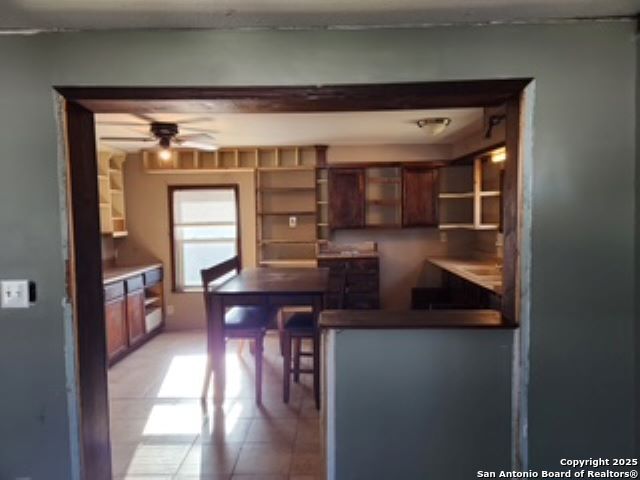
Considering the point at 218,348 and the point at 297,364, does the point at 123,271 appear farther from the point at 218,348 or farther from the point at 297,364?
the point at 297,364

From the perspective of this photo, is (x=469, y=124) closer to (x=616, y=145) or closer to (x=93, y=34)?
(x=616, y=145)

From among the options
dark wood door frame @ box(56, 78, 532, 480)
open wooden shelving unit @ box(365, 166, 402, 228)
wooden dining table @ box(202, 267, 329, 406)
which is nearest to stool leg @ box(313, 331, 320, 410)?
wooden dining table @ box(202, 267, 329, 406)

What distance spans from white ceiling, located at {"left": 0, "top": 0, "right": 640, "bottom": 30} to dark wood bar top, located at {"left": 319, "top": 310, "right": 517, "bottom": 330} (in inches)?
47.2

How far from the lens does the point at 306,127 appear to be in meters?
4.01

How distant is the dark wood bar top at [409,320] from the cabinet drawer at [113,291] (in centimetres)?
284

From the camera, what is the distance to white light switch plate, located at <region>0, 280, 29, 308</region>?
1.70 metres

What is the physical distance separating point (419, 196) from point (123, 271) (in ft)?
11.4

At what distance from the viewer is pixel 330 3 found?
1.45 meters

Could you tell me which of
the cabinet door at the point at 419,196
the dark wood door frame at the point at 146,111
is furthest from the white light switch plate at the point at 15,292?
the cabinet door at the point at 419,196

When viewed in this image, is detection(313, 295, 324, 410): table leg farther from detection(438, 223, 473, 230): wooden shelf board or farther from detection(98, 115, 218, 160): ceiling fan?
detection(438, 223, 473, 230): wooden shelf board

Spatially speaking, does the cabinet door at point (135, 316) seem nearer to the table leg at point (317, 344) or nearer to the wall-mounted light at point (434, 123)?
the table leg at point (317, 344)

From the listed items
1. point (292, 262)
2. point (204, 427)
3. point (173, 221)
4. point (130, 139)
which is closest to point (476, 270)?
point (292, 262)

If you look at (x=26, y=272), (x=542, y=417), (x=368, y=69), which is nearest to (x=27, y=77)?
(x=26, y=272)

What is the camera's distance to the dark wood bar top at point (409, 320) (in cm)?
178
